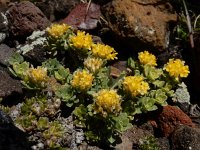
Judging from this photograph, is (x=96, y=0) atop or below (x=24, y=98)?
atop

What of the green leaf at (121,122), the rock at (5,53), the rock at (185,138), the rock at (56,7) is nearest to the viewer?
the green leaf at (121,122)

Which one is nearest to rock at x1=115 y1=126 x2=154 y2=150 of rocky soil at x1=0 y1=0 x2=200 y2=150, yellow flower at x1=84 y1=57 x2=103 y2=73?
rocky soil at x1=0 y1=0 x2=200 y2=150

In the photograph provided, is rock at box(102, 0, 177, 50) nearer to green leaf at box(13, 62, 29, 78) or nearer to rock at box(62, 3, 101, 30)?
rock at box(62, 3, 101, 30)

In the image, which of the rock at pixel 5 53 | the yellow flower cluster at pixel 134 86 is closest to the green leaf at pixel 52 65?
the rock at pixel 5 53

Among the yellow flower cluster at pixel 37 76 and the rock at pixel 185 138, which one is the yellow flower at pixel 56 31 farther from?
the rock at pixel 185 138

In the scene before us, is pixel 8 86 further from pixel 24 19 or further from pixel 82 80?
pixel 24 19

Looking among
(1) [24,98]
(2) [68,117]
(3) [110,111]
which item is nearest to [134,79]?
(3) [110,111]

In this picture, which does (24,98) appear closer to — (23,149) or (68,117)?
(68,117)

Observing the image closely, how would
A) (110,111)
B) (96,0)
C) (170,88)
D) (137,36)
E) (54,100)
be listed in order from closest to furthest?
(110,111) → (54,100) → (170,88) → (137,36) → (96,0)
